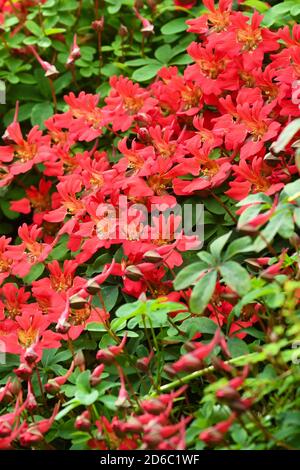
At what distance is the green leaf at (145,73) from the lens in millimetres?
2047

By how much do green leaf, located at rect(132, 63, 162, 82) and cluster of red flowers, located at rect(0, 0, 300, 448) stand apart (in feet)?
0.13

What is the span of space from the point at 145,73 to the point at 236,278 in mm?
948

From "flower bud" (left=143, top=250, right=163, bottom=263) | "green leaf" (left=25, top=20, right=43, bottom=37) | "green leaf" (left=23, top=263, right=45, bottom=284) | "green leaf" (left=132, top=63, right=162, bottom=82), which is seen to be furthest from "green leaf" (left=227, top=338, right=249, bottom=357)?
"green leaf" (left=25, top=20, right=43, bottom=37)

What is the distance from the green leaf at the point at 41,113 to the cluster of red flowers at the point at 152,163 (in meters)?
0.11

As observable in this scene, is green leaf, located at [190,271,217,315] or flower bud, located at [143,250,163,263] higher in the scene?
green leaf, located at [190,271,217,315]

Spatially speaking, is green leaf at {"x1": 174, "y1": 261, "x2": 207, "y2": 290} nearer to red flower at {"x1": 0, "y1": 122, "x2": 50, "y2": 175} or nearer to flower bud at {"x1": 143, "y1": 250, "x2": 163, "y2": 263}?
flower bud at {"x1": 143, "y1": 250, "x2": 163, "y2": 263}

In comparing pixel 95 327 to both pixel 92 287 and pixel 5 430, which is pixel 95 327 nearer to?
pixel 92 287

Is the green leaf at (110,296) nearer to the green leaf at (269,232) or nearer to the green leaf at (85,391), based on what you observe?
the green leaf at (85,391)

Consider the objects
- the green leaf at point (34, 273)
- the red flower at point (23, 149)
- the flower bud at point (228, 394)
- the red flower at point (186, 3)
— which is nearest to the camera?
the flower bud at point (228, 394)

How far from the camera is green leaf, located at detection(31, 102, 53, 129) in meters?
2.14

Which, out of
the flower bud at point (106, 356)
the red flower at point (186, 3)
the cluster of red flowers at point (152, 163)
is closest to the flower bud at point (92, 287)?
the cluster of red flowers at point (152, 163)

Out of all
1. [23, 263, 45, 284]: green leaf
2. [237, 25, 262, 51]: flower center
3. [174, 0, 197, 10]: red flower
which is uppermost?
[237, 25, 262, 51]: flower center

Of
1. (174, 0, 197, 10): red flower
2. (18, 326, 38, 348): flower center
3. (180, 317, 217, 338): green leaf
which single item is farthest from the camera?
(174, 0, 197, 10): red flower

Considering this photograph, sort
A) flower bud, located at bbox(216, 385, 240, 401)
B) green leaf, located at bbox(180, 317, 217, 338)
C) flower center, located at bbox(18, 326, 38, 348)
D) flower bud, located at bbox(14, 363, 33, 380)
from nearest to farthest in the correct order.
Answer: flower bud, located at bbox(216, 385, 240, 401) → flower bud, located at bbox(14, 363, 33, 380) → green leaf, located at bbox(180, 317, 217, 338) → flower center, located at bbox(18, 326, 38, 348)
